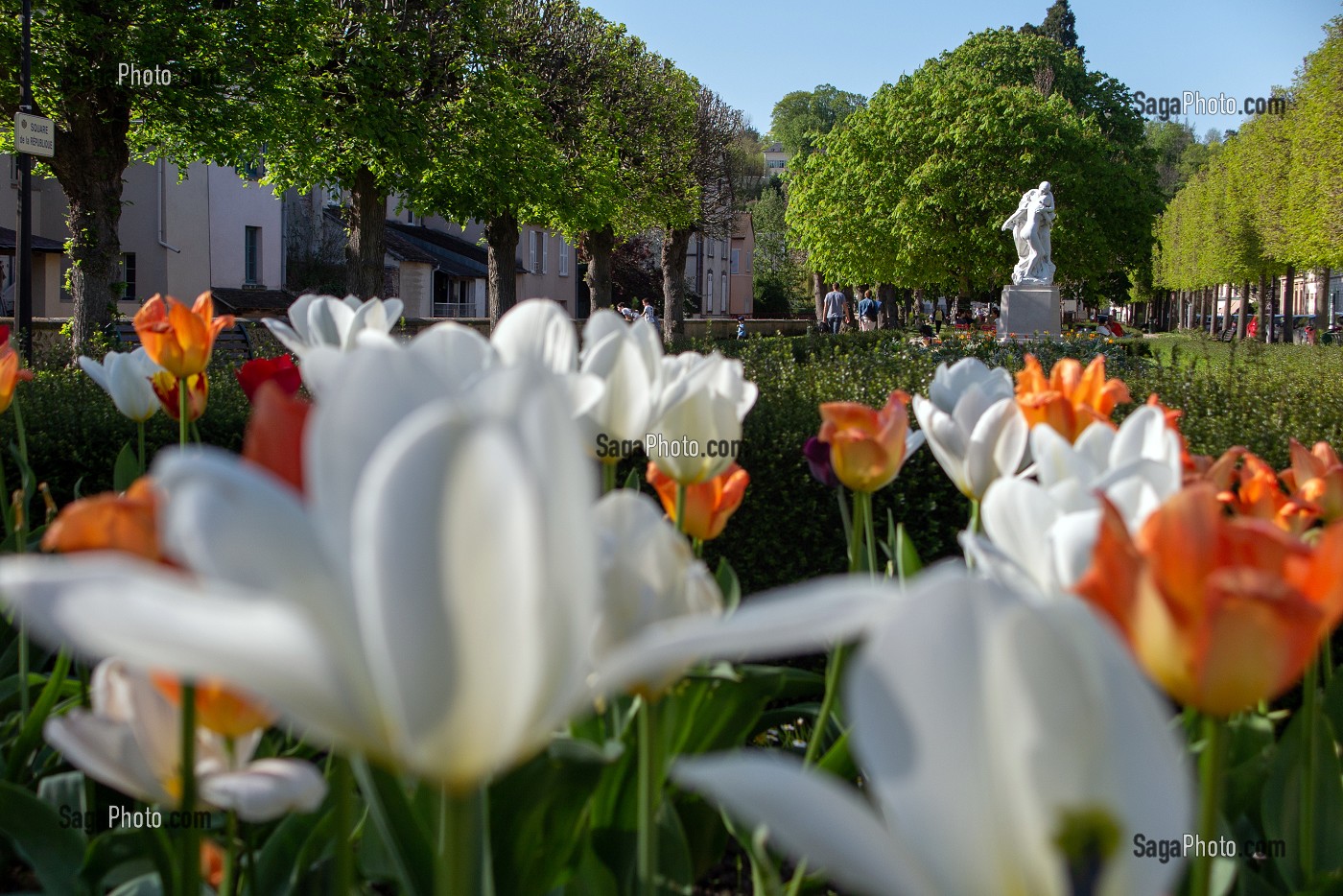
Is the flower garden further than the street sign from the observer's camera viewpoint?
No

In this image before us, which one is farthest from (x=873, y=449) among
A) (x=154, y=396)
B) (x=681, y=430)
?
(x=154, y=396)

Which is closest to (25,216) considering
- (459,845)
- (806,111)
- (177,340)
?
(177,340)

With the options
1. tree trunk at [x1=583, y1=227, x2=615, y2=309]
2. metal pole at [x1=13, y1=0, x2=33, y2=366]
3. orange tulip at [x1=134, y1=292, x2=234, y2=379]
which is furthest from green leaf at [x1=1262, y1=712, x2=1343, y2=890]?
tree trunk at [x1=583, y1=227, x2=615, y2=309]

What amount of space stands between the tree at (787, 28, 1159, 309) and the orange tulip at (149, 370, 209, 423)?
94.8ft

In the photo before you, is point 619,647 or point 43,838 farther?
point 43,838

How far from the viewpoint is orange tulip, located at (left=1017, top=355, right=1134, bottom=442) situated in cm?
179

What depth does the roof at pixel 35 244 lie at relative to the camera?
2396 cm

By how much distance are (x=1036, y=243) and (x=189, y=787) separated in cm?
2437

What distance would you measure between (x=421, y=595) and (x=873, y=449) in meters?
1.42

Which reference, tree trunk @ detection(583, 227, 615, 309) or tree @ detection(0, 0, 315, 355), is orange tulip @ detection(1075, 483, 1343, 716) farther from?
tree trunk @ detection(583, 227, 615, 309)

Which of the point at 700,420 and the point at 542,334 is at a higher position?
the point at 542,334

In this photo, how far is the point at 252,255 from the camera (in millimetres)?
30359

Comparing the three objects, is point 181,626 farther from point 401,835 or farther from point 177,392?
point 177,392

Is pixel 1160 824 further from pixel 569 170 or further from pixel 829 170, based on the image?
pixel 829 170
